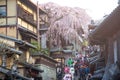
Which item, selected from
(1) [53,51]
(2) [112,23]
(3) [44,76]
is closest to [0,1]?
(3) [44,76]

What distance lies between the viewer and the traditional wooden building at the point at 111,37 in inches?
590

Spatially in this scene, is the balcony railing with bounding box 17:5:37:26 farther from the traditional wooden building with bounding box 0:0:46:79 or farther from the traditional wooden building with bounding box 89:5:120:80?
the traditional wooden building with bounding box 89:5:120:80

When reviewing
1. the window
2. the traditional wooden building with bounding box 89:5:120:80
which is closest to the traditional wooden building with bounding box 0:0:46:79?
the window

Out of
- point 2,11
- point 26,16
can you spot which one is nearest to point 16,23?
Answer: point 2,11

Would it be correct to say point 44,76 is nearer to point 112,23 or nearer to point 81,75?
point 81,75

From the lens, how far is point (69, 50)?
51750 mm

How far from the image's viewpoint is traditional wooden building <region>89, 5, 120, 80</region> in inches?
590

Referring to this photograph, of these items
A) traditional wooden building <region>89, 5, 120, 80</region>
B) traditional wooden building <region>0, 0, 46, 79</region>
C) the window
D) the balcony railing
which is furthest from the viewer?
the balcony railing

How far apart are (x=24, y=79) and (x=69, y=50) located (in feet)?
75.1

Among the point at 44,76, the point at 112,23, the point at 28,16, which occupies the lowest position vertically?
the point at 44,76

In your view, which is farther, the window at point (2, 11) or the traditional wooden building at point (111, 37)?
the window at point (2, 11)

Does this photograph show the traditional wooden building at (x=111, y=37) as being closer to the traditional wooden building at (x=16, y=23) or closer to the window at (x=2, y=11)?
the traditional wooden building at (x=16, y=23)

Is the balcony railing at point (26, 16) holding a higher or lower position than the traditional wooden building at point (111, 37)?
higher

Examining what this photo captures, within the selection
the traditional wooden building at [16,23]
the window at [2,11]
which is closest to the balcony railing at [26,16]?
the traditional wooden building at [16,23]
